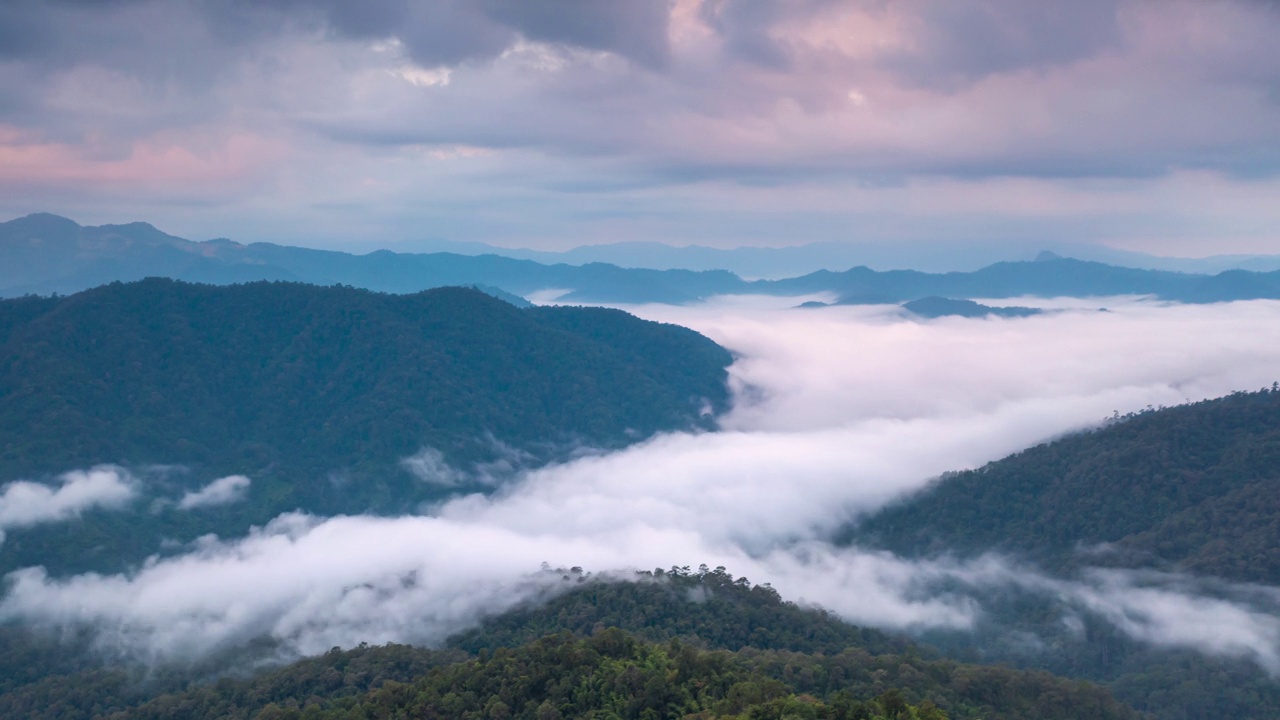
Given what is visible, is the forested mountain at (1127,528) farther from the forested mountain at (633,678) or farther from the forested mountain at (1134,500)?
the forested mountain at (633,678)

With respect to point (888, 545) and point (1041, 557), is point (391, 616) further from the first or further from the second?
point (1041, 557)

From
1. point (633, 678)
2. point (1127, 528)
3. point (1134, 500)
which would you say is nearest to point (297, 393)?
point (1127, 528)

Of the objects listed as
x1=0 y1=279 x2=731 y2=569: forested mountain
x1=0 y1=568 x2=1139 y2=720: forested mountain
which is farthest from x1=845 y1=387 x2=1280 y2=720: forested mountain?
x1=0 y1=279 x2=731 y2=569: forested mountain

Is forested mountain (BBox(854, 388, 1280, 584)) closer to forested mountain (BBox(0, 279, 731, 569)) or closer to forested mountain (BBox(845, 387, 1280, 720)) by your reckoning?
forested mountain (BBox(845, 387, 1280, 720))

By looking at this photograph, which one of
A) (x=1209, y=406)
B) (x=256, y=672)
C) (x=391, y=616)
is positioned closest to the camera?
(x=256, y=672)

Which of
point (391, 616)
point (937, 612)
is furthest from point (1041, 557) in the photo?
point (391, 616)

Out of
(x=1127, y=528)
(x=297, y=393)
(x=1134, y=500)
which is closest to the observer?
(x=1127, y=528)

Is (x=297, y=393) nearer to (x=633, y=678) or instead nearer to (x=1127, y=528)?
(x=1127, y=528)
